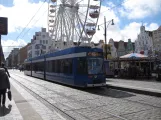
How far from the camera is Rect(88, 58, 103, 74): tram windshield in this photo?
56.1 ft

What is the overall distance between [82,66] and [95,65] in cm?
93

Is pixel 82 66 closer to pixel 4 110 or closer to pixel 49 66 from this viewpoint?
pixel 4 110

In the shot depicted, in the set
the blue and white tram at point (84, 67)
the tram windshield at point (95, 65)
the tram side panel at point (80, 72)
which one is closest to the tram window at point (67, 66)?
the blue and white tram at point (84, 67)

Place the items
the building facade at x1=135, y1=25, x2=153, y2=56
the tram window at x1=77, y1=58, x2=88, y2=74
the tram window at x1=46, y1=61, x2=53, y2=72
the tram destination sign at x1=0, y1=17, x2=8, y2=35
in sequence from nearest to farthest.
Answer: the tram destination sign at x1=0, y1=17, x2=8, y2=35
the tram window at x1=77, y1=58, x2=88, y2=74
the tram window at x1=46, y1=61, x2=53, y2=72
the building facade at x1=135, y1=25, x2=153, y2=56

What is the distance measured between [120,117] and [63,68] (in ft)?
→ 40.8

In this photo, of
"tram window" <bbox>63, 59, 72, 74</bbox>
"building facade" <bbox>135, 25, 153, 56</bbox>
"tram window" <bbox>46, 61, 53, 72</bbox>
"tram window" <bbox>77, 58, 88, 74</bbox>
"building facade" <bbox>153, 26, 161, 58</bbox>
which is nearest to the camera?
"tram window" <bbox>77, 58, 88, 74</bbox>

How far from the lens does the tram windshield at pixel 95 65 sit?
17094 millimetres

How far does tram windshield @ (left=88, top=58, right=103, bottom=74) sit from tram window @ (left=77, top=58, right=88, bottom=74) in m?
0.28

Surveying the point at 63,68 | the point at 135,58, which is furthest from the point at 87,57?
the point at 135,58

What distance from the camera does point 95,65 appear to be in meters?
17.3

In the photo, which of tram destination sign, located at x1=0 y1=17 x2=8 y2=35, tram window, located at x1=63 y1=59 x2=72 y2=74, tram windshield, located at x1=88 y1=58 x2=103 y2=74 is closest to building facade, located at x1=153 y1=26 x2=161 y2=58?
tram window, located at x1=63 y1=59 x2=72 y2=74

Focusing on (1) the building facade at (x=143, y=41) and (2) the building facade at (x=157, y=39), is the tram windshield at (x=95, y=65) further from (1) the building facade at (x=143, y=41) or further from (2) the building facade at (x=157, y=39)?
(1) the building facade at (x=143, y=41)

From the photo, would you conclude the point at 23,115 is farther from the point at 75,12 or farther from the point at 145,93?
the point at 75,12

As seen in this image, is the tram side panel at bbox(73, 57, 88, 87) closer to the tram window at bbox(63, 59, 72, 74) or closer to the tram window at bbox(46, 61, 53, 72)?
the tram window at bbox(63, 59, 72, 74)
